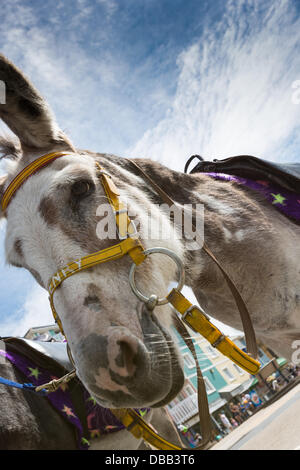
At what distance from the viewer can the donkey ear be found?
7.06 feet

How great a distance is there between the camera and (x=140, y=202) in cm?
228

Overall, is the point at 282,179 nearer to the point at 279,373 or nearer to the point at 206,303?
the point at 206,303

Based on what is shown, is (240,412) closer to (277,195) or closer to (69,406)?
(69,406)

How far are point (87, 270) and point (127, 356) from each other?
0.54 meters

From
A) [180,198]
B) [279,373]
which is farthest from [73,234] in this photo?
[279,373]

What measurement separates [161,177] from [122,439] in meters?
3.04

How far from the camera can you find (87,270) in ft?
5.65

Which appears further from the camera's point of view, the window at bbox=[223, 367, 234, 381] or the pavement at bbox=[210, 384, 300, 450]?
the window at bbox=[223, 367, 234, 381]

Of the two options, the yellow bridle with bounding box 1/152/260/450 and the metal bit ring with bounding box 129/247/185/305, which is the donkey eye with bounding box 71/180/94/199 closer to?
the yellow bridle with bounding box 1/152/260/450

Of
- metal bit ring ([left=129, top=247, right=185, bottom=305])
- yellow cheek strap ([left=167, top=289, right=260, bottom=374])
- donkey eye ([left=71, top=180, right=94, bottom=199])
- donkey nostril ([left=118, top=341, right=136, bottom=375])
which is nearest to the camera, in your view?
donkey nostril ([left=118, top=341, right=136, bottom=375])

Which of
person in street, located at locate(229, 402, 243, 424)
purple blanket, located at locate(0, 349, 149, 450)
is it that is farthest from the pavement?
person in street, located at locate(229, 402, 243, 424)

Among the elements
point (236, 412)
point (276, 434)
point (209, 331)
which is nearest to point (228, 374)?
point (236, 412)
